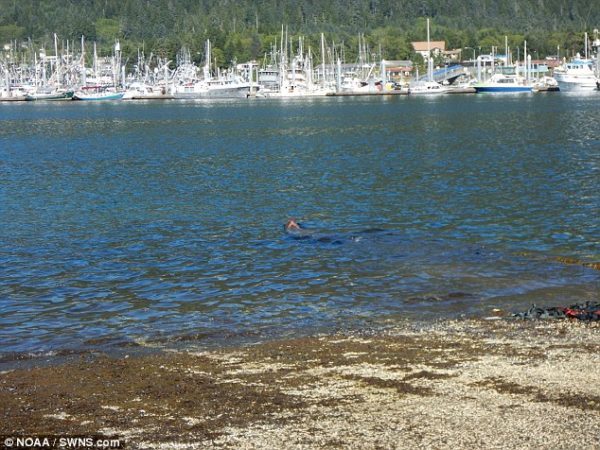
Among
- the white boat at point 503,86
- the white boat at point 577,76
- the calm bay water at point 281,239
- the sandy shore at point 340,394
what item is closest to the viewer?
the sandy shore at point 340,394

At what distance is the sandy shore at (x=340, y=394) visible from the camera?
37.9ft

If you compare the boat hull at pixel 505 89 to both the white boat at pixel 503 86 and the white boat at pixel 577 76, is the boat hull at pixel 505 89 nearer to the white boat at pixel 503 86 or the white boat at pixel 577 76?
the white boat at pixel 503 86

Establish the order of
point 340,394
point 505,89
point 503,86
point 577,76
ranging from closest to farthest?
point 340,394, point 577,76, point 503,86, point 505,89

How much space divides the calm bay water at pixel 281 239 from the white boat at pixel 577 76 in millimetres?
127273

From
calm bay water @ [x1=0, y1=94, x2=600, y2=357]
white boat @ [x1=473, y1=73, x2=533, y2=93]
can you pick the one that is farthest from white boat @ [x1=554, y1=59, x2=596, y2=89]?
calm bay water @ [x1=0, y1=94, x2=600, y2=357]

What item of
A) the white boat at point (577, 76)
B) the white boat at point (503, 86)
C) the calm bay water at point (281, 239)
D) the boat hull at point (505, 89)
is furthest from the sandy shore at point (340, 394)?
the white boat at point (503, 86)

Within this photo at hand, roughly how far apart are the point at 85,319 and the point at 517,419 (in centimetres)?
1011

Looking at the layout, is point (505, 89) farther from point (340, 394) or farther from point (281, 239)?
point (340, 394)

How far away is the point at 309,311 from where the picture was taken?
763 inches

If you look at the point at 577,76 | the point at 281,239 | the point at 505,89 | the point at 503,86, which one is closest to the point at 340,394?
the point at 281,239

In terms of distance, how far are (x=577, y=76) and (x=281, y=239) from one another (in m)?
169

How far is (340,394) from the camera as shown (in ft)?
43.2

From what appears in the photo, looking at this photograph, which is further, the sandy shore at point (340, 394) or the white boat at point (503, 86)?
the white boat at point (503, 86)

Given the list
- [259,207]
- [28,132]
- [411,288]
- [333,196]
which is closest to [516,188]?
[333,196]
